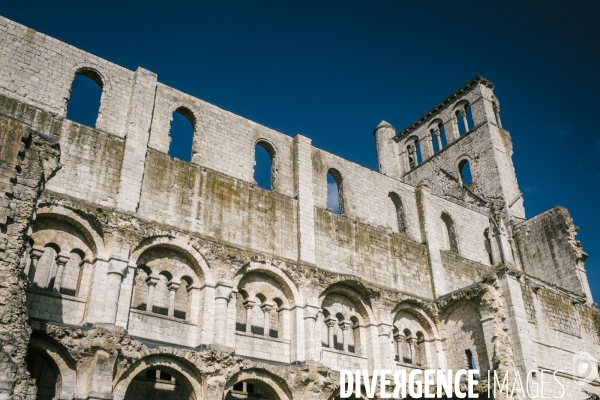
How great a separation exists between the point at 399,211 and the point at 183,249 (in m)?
9.84

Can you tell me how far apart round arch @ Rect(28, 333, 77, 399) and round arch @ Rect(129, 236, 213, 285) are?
308cm

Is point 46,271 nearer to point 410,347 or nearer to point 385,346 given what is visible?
A: point 385,346

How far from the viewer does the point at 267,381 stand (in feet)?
Result: 49.6

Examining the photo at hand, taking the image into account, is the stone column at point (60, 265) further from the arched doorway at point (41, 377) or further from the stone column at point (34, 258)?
the arched doorway at point (41, 377)

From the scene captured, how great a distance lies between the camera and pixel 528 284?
20.1m

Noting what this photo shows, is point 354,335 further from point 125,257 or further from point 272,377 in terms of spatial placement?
point 125,257

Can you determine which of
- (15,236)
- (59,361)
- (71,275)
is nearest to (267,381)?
(59,361)

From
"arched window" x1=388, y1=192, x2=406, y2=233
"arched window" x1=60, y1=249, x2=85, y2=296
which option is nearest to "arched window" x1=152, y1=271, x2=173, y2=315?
"arched window" x1=60, y1=249, x2=85, y2=296

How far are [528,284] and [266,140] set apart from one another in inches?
406

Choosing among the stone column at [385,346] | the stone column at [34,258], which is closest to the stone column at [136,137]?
the stone column at [34,258]

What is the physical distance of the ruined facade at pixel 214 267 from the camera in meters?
12.6

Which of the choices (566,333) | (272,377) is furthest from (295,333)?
(566,333)

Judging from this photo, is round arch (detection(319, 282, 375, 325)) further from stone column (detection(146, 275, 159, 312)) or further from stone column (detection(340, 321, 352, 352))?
stone column (detection(146, 275, 159, 312))

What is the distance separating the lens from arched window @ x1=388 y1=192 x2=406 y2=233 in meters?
21.8
